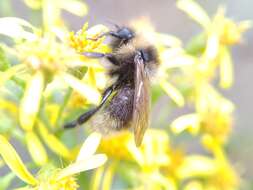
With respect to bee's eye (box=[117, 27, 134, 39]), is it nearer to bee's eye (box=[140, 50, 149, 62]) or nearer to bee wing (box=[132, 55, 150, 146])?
bee's eye (box=[140, 50, 149, 62])

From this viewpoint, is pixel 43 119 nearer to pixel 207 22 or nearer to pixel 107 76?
pixel 107 76

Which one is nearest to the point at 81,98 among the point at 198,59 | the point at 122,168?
the point at 122,168

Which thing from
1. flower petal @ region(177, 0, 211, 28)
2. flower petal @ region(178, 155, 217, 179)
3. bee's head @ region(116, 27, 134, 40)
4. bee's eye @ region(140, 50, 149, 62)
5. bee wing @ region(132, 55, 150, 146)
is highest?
flower petal @ region(177, 0, 211, 28)

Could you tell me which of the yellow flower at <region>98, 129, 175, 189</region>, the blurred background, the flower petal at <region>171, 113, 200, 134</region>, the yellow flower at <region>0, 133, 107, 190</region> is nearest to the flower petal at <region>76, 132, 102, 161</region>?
the yellow flower at <region>0, 133, 107, 190</region>

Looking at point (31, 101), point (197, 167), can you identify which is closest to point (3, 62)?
point (31, 101)

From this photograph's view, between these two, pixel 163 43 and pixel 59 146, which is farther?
pixel 163 43

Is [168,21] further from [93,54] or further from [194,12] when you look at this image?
[93,54]

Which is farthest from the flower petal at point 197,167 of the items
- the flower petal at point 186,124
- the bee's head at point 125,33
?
the bee's head at point 125,33
